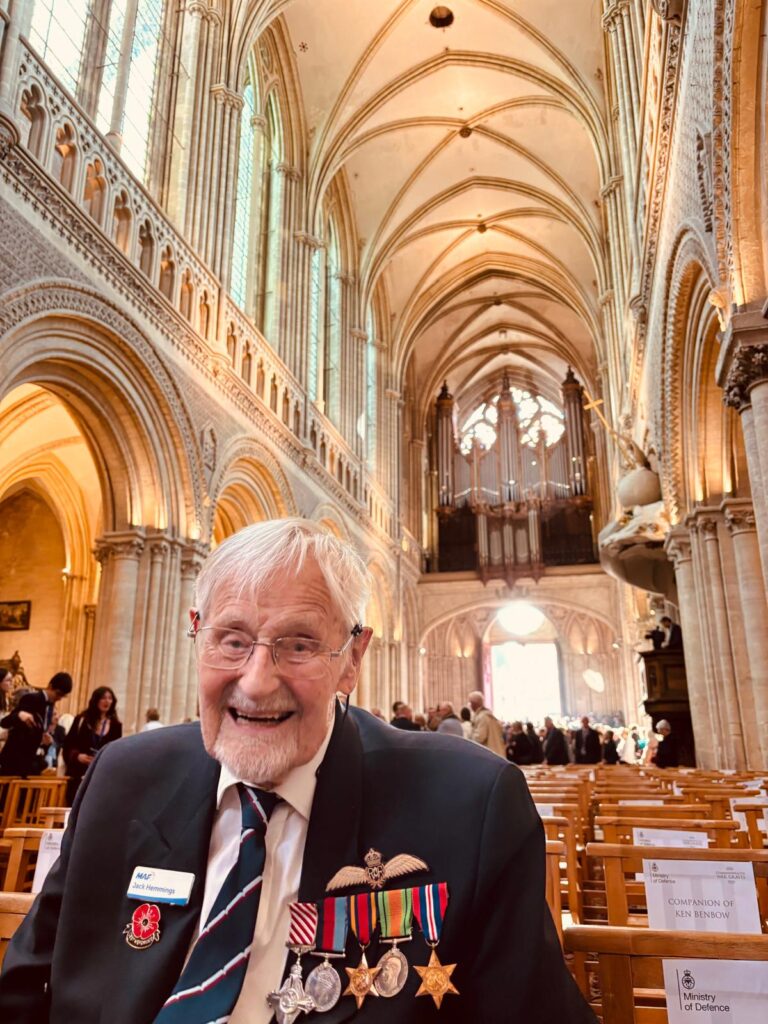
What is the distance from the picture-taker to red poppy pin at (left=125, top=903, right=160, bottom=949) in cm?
113

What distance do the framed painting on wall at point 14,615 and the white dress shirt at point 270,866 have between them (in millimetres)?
13896

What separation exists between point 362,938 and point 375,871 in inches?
3.3

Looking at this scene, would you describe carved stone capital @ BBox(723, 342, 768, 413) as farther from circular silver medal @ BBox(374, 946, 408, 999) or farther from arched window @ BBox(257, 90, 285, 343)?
arched window @ BBox(257, 90, 285, 343)

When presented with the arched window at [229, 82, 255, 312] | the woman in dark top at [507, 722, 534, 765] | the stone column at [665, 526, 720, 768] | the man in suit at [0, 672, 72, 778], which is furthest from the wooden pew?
the arched window at [229, 82, 255, 312]

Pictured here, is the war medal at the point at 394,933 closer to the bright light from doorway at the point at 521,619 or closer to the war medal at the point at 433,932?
the war medal at the point at 433,932

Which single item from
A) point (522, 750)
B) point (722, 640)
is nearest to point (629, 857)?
point (722, 640)

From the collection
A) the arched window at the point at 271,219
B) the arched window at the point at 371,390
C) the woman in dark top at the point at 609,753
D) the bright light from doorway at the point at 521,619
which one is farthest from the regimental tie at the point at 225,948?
the bright light from doorway at the point at 521,619

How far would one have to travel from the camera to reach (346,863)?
1135 mm

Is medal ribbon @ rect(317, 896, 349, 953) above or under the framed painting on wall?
under

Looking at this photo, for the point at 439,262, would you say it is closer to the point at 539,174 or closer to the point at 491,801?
the point at 539,174

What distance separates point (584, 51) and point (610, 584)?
13.3 meters

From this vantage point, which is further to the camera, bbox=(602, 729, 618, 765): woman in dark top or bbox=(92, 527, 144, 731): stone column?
bbox=(602, 729, 618, 765): woman in dark top

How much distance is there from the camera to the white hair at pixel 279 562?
1.25 meters

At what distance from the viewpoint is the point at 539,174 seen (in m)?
18.4
